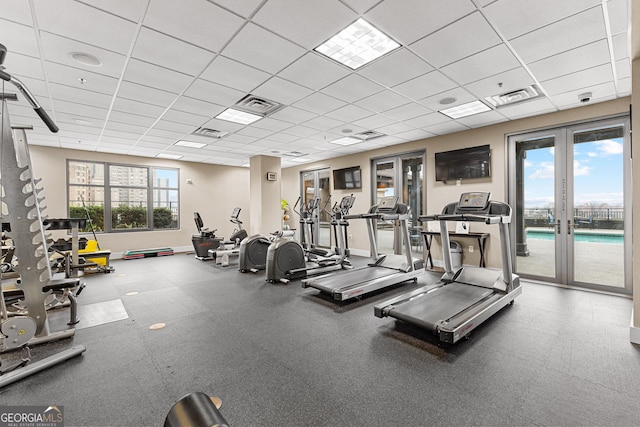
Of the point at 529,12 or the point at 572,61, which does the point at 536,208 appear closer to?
the point at 572,61

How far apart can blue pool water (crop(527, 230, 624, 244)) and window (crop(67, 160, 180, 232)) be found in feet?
31.5

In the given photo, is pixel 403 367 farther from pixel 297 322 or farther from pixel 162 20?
pixel 162 20

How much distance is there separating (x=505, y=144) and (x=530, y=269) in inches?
95.7

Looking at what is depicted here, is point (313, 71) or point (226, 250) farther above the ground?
point (313, 71)

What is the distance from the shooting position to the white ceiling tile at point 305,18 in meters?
2.38

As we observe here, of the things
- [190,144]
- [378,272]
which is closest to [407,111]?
[378,272]

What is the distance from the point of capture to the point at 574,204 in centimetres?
478

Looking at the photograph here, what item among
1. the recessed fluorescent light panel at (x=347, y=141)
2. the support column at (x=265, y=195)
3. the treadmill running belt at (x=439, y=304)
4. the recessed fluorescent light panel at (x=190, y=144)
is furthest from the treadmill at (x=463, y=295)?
the recessed fluorescent light panel at (x=190, y=144)

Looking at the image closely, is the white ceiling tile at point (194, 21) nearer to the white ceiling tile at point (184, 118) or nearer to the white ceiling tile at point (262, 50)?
the white ceiling tile at point (262, 50)

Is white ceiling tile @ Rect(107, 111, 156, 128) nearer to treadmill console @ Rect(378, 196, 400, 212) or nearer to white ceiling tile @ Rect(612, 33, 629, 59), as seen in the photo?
treadmill console @ Rect(378, 196, 400, 212)

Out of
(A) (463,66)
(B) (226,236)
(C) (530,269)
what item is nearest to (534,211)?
(C) (530,269)

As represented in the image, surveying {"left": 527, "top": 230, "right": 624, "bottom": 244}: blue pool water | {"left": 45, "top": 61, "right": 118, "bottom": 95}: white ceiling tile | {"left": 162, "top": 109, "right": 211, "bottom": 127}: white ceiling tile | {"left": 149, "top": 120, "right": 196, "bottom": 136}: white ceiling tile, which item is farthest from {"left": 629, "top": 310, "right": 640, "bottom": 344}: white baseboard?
{"left": 149, "top": 120, "right": 196, "bottom": 136}: white ceiling tile

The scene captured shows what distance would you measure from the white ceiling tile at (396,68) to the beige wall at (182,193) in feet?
25.2

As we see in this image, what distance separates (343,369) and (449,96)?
399 cm
